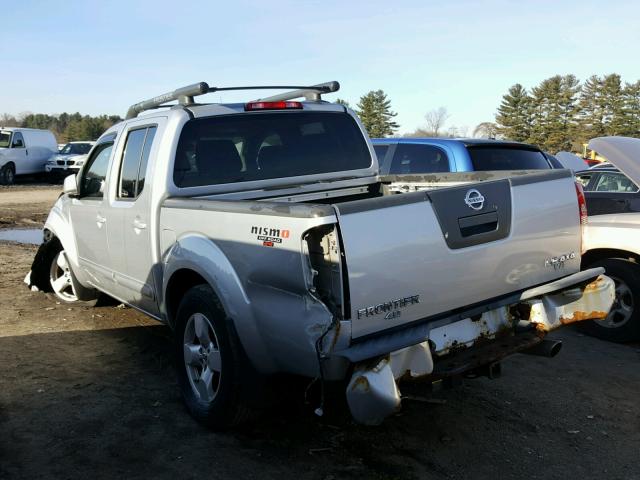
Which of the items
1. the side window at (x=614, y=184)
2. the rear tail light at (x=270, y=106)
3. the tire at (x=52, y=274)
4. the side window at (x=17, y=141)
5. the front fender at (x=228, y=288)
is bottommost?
the tire at (x=52, y=274)

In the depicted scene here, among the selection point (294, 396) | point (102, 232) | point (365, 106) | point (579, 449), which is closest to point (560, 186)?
point (579, 449)

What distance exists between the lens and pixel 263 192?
14.9ft

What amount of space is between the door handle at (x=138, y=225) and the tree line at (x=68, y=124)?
130 ft

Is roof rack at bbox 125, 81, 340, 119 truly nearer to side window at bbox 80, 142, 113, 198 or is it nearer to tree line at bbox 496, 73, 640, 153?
side window at bbox 80, 142, 113, 198

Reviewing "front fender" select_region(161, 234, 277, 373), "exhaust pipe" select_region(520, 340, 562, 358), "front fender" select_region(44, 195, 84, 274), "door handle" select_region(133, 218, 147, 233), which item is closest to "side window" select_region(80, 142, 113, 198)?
"front fender" select_region(44, 195, 84, 274)

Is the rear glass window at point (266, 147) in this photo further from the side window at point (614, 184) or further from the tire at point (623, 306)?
the side window at point (614, 184)

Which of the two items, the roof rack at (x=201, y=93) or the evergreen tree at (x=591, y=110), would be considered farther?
the evergreen tree at (x=591, y=110)

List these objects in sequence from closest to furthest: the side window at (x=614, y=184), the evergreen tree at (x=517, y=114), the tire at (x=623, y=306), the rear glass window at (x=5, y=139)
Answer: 1. the tire at (x=623, y=306)
2. the side window at (x=614, y=184)
3. the rear glass window at (x=5, y=139)
4. the evergreen tree at (x=517, y=114)

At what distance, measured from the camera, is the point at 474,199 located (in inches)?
131

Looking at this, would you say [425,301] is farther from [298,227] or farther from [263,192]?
[263,192]

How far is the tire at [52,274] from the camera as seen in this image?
261 inches

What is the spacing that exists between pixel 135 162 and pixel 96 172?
37.8 inches

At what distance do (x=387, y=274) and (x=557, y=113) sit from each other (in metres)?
72.0

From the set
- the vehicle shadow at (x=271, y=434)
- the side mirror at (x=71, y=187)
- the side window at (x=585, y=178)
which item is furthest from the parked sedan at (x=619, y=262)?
the side mirror at (x=71, y=187)
